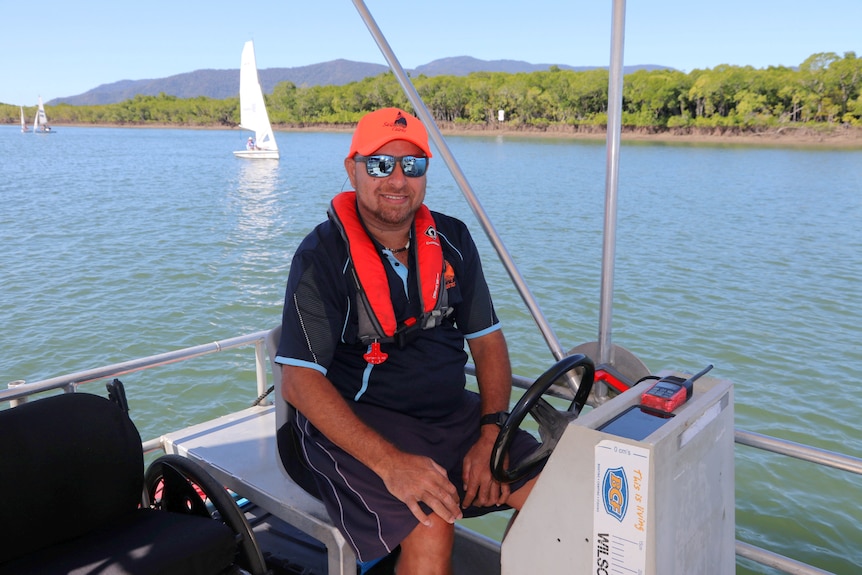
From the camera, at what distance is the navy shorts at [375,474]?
72.2 inches

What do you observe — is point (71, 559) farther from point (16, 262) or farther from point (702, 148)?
point (702, 148)

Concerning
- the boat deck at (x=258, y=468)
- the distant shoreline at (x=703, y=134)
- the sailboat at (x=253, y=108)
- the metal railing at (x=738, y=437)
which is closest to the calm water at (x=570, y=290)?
the boat deck at (x=258, y=468)

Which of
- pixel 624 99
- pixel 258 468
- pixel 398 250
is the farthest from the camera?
pixel 624 99

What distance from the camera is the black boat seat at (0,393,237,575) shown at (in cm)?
183

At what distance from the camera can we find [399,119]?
217cm

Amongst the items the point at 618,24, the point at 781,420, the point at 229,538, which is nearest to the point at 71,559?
the point at 229,538

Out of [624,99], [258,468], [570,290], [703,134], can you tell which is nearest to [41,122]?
[624,99]

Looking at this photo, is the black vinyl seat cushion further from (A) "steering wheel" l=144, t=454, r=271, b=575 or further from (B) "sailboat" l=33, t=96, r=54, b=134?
(B) "sailboat" l=33, t=96, r=54, b=134

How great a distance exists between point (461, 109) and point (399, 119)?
278 feet

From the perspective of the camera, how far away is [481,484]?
1.99 meters

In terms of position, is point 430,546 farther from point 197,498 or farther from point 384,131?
point 384,131

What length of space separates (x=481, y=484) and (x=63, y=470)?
114cm

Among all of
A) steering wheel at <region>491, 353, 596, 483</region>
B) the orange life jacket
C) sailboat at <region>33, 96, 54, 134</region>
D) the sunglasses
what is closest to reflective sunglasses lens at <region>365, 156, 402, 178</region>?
the sunglasses

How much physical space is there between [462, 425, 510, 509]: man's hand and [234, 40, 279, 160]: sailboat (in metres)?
38.2
